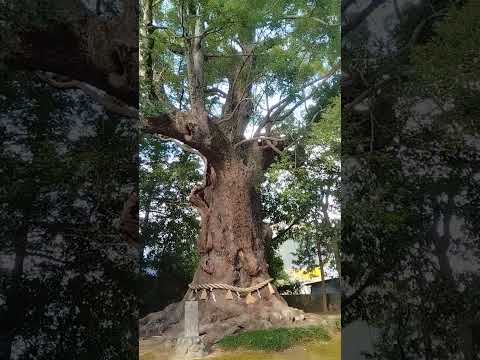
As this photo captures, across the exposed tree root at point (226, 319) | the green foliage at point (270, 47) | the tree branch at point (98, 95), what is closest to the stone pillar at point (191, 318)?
the exposed tree root at point (226, 319)

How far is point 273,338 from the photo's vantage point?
18.4 feet

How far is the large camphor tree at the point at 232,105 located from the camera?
6148 mm

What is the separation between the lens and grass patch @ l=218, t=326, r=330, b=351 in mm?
5543

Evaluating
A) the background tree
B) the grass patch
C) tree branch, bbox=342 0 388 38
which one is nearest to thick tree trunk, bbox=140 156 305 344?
the grass patch

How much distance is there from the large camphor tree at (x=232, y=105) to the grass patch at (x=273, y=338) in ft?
0.61

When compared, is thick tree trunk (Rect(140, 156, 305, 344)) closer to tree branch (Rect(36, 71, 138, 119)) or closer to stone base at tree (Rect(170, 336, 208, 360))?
stone base at tree (Rect(170, 336, 208, 360))

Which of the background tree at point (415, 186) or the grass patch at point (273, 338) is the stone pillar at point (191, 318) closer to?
the grass patch at point (273, 338)

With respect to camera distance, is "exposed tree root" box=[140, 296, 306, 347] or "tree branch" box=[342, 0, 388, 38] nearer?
"tree branch" box=[342, 0, 388, 38]

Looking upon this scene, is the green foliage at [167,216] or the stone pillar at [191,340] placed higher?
Result: the green foliage at [167,216]

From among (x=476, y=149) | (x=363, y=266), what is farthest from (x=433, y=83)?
(x=363, y=266)

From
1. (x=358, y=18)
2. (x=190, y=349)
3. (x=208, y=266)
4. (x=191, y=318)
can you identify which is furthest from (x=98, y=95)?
(x=208, y=266)

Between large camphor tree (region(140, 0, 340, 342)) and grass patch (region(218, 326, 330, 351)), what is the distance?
0.19 m

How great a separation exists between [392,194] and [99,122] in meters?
0.96

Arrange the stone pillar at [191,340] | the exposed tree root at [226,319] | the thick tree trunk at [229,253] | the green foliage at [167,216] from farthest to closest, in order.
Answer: the green foliage at [167,216]
the thick tree trunk at [229,253]
the exposed tree root at [226,319]
the stone pillar at [191,340]
